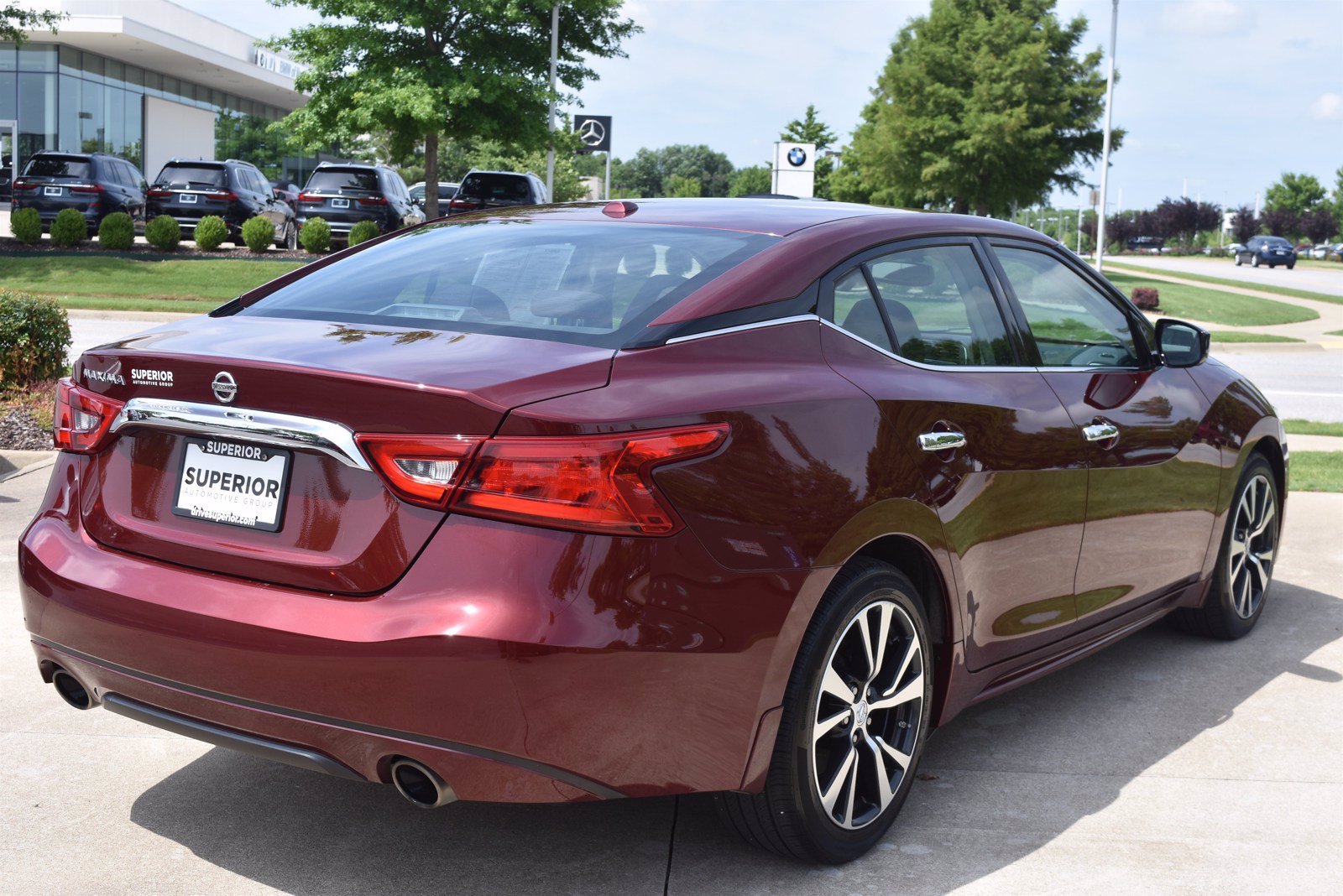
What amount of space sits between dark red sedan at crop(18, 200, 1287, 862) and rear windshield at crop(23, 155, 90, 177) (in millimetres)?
28294

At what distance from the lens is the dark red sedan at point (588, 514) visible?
9.18 feet

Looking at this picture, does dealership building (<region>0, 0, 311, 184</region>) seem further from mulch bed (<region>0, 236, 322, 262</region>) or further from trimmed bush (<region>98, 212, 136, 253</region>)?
trimmed bush (<region>98, 212, 136, 253</region>)

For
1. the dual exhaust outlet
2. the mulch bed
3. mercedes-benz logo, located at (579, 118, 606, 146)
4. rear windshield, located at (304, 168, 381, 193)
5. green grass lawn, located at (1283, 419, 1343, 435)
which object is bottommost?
the dual exhaust outlet

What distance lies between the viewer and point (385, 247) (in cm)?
423

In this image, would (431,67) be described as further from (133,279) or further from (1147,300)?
(1147,300)

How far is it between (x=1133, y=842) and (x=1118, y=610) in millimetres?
1151

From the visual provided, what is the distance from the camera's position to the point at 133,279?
23.6 m

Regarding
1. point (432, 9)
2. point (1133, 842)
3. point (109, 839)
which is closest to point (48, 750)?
point (109, 839)

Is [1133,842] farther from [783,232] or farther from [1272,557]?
[1272,557]

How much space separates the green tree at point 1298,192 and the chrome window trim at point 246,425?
113698 millimetres

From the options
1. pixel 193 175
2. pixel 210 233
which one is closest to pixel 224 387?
pixel 210 233

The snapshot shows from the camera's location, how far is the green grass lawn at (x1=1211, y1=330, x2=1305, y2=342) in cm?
2445

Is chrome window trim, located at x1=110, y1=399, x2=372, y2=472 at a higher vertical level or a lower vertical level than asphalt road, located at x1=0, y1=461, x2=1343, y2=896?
higher

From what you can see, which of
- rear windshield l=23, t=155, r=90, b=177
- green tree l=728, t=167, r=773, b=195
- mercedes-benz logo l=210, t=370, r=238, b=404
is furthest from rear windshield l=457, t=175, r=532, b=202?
green tree l=728, t=167, r=773, b=195
